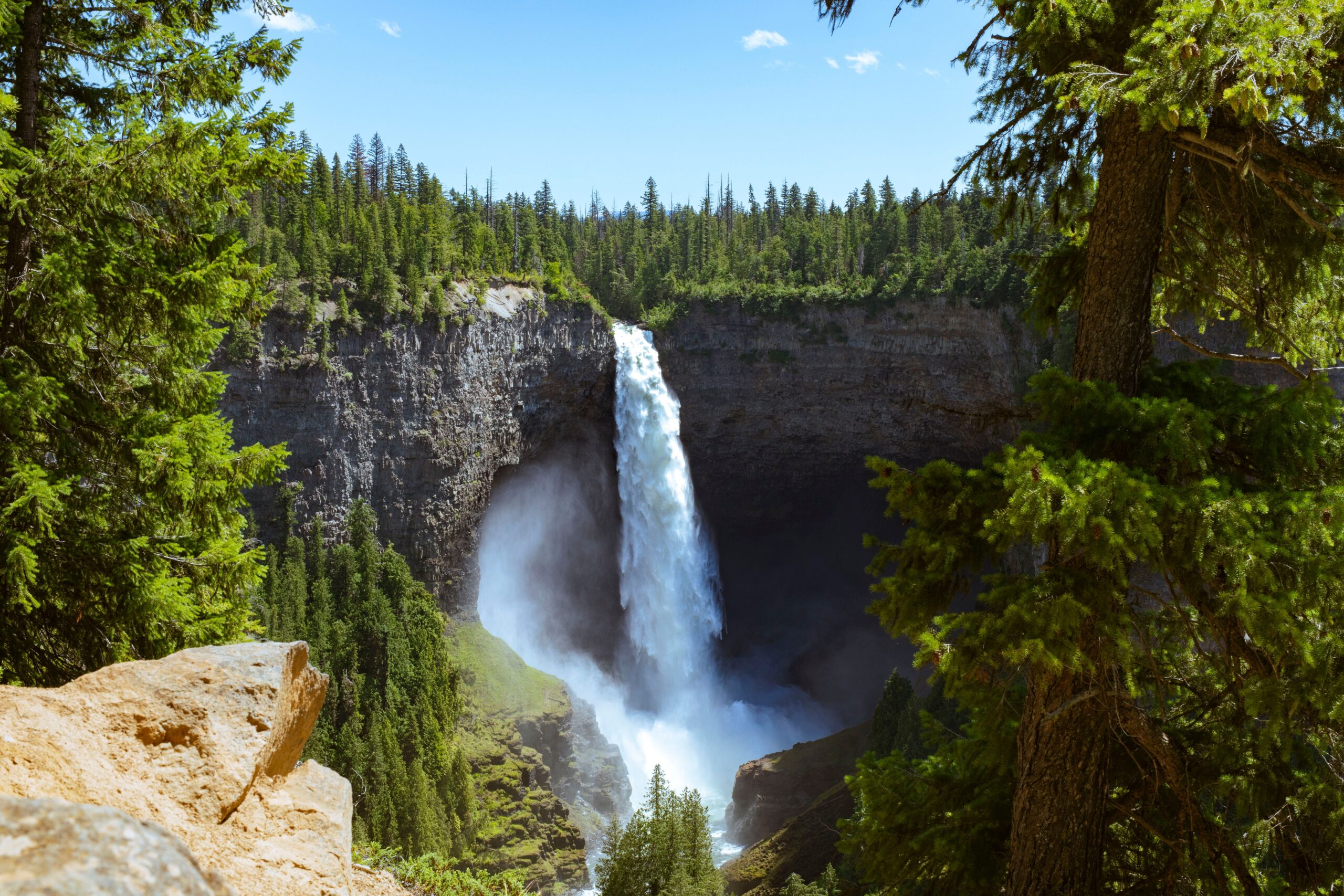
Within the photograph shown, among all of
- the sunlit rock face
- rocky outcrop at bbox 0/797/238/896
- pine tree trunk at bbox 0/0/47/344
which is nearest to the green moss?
the sunlit rock face

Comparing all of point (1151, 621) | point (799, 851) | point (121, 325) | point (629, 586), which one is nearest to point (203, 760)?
point (121, 325)

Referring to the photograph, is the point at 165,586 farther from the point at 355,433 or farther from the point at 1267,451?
the point at 355,433

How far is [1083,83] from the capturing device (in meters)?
4.87

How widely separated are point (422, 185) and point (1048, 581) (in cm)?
7038

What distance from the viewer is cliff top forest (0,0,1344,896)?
4488mm

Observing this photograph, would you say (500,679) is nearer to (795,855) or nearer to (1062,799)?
(795,855)

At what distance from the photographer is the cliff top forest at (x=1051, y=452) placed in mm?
4488

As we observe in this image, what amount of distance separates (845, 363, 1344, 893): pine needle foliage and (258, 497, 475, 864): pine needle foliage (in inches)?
1097

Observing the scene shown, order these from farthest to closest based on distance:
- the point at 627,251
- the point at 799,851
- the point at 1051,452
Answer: the point at 627,251, the point at 799,851, the point at 1051,452

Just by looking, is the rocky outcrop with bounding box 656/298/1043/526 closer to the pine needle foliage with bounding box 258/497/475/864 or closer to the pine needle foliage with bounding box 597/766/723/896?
the pine needle foliage with bounding box 258/497/475/864

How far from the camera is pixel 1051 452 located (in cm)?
504

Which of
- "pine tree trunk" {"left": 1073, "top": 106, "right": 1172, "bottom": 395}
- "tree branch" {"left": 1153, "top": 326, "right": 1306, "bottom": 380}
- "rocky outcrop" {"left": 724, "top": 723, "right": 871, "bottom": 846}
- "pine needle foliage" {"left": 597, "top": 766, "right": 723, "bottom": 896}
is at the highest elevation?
"pine tree trunk" {"left": 1073, "top": 106, "right": 1172, "bottom": 395}

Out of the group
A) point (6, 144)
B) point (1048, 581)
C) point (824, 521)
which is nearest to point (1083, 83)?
point (1048, 581)

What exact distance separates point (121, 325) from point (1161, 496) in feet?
26.7
